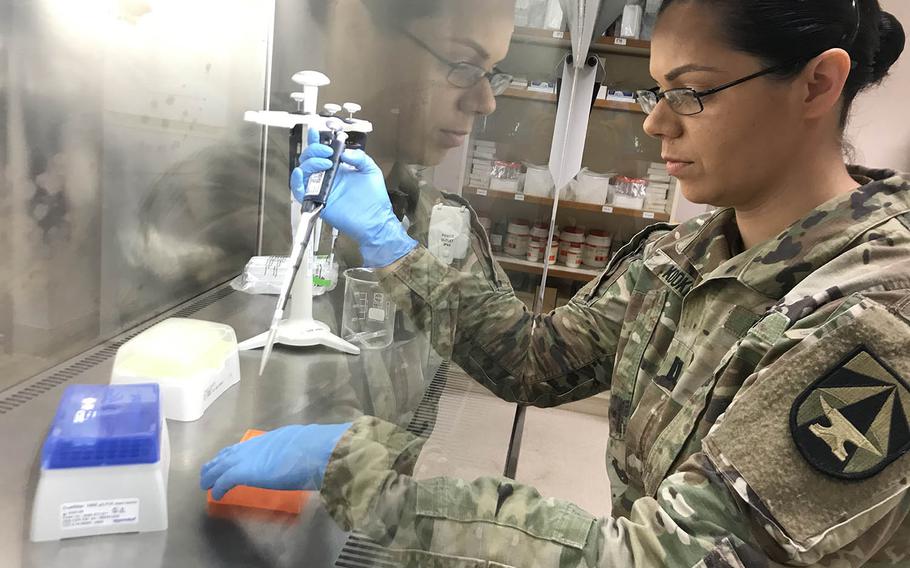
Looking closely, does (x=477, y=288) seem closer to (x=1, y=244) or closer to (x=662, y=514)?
(x=662, y=514)

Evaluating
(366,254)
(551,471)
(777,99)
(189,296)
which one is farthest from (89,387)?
(551,471)

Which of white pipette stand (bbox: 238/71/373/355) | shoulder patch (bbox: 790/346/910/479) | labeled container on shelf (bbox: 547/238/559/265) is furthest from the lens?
labeled container on shelf (bbox: 547/238/559/265)

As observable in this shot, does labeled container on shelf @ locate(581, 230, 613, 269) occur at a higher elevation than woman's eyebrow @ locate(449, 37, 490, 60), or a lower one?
lower

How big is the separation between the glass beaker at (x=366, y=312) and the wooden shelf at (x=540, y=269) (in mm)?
295

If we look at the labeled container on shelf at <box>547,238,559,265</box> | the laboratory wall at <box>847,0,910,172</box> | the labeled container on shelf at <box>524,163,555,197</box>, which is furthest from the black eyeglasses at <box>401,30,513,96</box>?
the laboratory wall at <box>847,0,910,172</box>

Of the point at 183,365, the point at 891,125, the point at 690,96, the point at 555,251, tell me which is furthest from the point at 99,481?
the point at 891,125

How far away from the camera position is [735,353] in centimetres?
82

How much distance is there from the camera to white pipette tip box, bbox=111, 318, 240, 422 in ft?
3.43

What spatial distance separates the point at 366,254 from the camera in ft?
3.94

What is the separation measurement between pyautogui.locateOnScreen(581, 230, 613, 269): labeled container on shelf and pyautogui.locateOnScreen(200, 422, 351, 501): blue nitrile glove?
3.05 m

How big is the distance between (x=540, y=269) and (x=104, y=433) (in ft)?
5.73

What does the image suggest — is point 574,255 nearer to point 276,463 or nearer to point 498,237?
point 498,237

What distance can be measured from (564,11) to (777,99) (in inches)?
30.4

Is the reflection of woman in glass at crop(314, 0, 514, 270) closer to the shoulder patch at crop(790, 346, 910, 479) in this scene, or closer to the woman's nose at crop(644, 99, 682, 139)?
the woman's nose at crop(644, 99, 682, 139)
